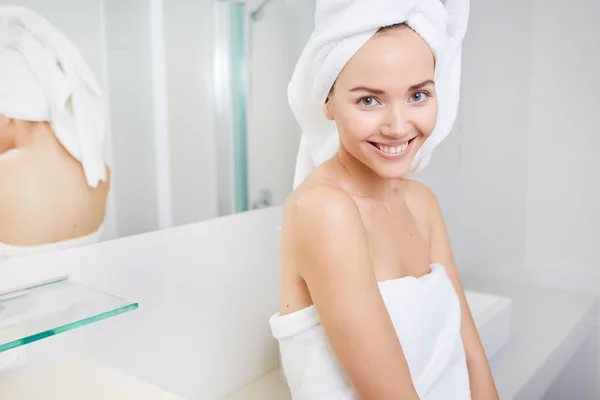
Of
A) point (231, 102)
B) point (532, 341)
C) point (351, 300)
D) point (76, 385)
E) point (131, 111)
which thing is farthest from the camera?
point (532, 341)

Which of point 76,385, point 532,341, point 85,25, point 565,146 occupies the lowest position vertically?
point 532,341

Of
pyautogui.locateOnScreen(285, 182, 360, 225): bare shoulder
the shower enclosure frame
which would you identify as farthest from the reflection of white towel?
pyautogui.locateOnScreen(285, 182, 360, 225): bare shoulder

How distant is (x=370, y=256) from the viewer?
2.86 feet

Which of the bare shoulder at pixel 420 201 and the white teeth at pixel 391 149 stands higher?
the white teeth at pixel 391 149

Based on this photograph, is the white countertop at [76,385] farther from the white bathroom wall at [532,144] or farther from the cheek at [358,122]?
the white bathroom wall at [532,144]

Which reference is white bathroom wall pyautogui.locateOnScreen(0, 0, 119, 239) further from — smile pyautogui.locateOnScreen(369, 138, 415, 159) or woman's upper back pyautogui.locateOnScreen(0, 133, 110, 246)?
smile pyautogui.locateOnScreen(369, 138, 415, 159)

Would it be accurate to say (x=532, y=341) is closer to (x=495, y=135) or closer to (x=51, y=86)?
(x=495, y=135)

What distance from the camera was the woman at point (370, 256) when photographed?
0.83 m

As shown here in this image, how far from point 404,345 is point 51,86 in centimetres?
74

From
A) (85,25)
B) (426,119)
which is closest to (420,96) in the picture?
(426,119)

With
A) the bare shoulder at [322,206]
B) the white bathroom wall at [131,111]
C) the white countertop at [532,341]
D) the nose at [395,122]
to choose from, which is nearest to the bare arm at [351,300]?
the bare shoulder at [322,206]

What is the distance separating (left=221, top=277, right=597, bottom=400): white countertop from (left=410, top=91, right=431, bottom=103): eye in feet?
2.69

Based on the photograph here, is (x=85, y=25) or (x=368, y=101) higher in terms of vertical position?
(x=85, y=25)

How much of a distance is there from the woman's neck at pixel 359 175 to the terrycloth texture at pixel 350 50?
0.09 meters
